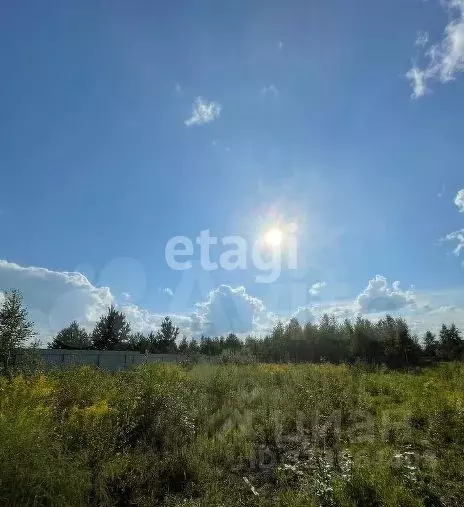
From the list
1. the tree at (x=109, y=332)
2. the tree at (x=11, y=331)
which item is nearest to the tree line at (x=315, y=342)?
the tree at (x=109, y=332)

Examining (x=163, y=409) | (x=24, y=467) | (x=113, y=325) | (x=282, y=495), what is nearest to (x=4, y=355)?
(x=163, y=409)

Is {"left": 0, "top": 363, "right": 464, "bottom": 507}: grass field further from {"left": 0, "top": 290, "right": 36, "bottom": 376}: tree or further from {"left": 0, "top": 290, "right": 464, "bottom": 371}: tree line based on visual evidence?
{"left": 0, "top": 290, "right": 464, "bottom": 371}: tree line

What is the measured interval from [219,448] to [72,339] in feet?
181

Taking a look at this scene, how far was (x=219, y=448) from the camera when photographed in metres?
5.43

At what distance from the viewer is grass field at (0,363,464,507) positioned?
151 inches

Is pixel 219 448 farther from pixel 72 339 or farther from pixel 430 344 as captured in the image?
pixel 430 344

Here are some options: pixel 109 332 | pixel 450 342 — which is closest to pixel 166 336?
pixel 109 332

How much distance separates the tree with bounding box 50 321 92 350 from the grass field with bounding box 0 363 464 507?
157 feet

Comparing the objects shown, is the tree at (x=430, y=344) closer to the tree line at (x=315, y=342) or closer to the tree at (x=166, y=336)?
the tree line at (x=315, y=342)

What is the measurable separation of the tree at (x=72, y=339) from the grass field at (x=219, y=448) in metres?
47.9

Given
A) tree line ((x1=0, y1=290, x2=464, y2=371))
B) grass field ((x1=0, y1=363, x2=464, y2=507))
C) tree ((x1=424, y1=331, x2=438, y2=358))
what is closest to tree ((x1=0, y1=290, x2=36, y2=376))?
grass field ((x1=0, y1=363, x2=464, y2=507))

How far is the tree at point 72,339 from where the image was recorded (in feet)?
173

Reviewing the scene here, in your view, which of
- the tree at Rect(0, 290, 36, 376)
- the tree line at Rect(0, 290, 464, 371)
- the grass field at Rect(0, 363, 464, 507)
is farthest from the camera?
the tree line at Rect(0, 290, 464, 371)

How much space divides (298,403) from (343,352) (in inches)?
1971
